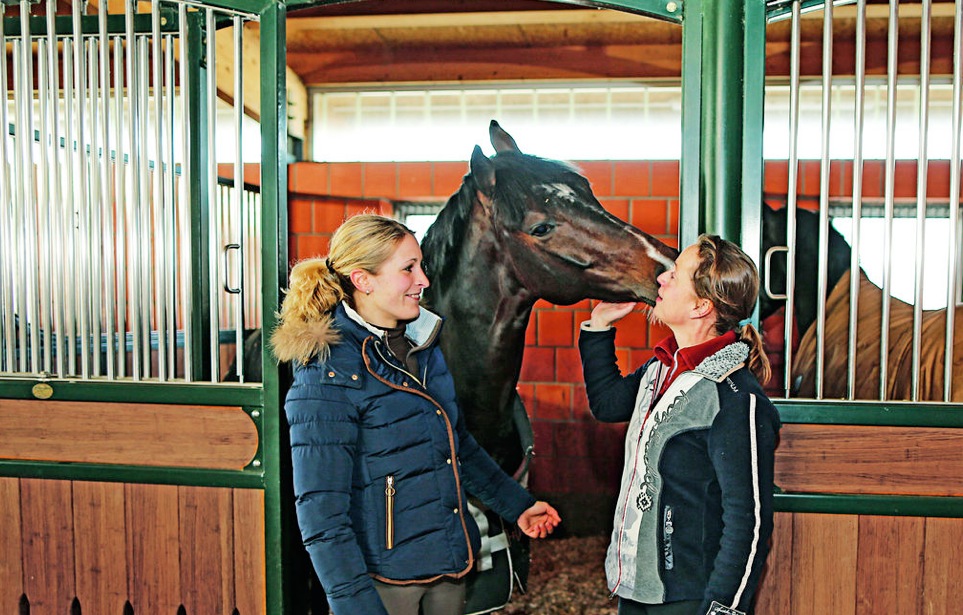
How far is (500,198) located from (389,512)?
84 cm

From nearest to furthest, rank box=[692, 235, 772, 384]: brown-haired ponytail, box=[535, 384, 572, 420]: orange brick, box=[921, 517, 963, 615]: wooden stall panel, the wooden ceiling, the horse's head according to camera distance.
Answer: box=[692, 235, 772, 384]: brown-haired ponytail → box=[921, 517, 963, 615]: wooden stall panel → the horse's head → the wooden ceiling → box=[535, 384, 572, 420]: orange brick

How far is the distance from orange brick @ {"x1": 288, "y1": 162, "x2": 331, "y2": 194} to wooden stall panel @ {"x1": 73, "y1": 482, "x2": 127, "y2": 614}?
198cm

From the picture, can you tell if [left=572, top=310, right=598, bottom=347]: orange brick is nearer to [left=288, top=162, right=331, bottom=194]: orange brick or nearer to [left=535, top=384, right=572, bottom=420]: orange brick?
[left=535, top=384, right=572, bottom=420]: orange brick

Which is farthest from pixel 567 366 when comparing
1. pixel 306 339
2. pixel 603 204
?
pixel 306 339

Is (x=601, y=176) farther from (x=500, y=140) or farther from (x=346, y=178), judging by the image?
(x=500, y=140)

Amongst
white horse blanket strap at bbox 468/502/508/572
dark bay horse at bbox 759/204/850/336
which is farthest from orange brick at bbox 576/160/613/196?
white horse blanket strap at bbox 468/502/508/572

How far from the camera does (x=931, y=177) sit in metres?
3.12

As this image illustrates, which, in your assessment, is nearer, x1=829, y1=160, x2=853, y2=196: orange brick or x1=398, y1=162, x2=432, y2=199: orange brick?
x1=829, y1=160, x2=853, y2=196: orange brick

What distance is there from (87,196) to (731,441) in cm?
158

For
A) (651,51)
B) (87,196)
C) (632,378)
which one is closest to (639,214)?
(651,51)

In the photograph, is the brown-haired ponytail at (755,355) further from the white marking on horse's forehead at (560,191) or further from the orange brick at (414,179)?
the orange brick at (414,179)

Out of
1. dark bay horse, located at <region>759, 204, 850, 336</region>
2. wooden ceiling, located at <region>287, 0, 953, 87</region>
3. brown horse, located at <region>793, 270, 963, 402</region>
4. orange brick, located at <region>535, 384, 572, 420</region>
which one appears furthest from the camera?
orange brick, located at <region>535, 384, 572, 420</region>

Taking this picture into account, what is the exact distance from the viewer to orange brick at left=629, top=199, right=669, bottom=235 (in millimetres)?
3229

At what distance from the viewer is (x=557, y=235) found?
5.62 ft
